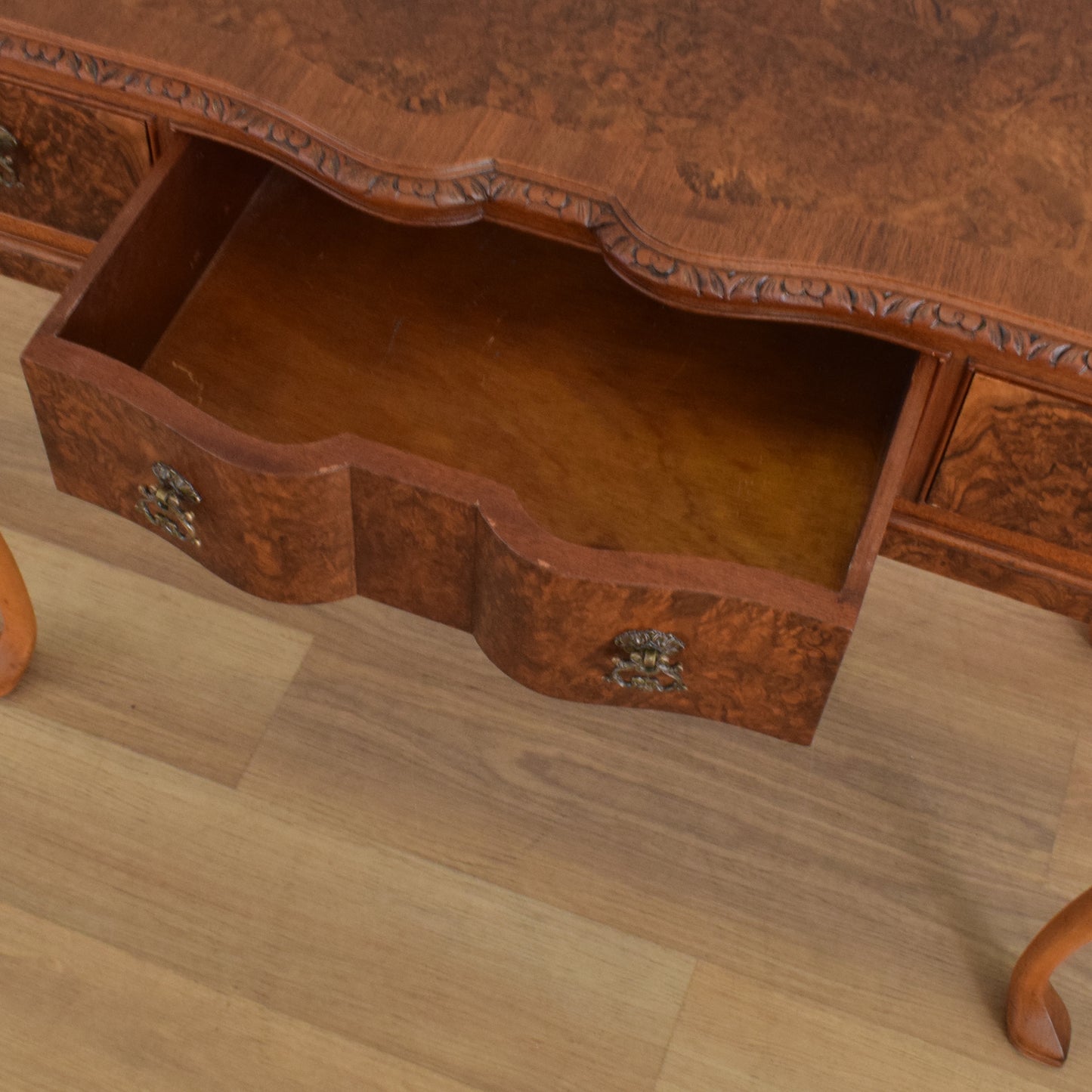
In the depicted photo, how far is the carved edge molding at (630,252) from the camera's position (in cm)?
79

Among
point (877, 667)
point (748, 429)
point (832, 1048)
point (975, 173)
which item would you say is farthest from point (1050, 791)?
point (975, 173)

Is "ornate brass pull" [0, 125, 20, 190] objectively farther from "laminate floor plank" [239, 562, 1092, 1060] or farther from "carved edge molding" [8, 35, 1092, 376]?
"laminate floor plank" [239, 562, 1092, 1060]

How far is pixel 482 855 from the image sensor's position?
100 cm

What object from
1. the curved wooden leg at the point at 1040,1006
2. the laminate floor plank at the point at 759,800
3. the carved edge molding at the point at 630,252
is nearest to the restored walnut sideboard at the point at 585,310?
the carved edge molding at the point at 630,252

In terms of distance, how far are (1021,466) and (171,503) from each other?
1.72 feet

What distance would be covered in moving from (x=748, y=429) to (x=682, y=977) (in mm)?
366

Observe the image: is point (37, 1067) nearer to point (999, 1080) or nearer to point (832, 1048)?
point (832, 1048)

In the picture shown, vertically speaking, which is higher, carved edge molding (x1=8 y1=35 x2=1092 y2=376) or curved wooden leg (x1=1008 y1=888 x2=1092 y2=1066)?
carved edge molding (x1=8 y1=35 x2=1092 y2=376)

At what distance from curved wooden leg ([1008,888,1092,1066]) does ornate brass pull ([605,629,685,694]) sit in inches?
11.1

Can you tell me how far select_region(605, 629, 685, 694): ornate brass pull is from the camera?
0.80 m

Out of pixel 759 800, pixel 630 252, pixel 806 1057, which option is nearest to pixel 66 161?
pixel 630 252

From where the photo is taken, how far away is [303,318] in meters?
0.97

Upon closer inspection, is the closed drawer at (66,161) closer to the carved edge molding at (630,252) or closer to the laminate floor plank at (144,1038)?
the carved edge molding at (630,252)

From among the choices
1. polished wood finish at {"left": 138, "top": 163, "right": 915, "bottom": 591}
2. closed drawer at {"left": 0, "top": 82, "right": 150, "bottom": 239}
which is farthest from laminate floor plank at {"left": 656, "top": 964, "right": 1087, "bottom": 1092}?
closed drawer at {"left": 0, "top": 82, "right": 150, "bottom": 239}
